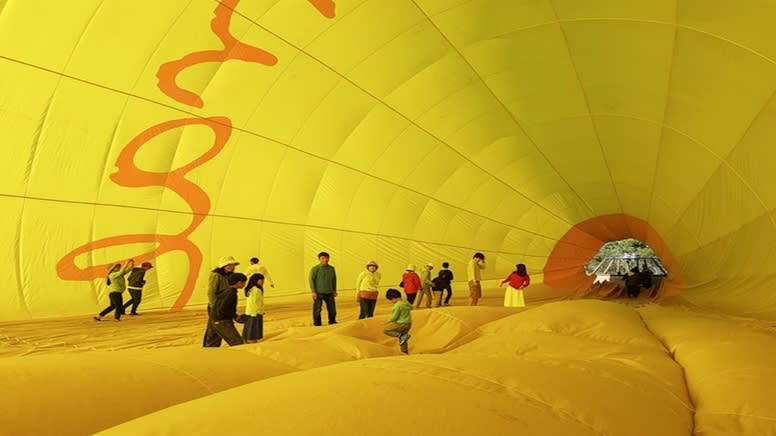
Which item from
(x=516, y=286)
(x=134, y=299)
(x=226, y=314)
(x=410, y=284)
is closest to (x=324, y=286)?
(x=226, y=314)

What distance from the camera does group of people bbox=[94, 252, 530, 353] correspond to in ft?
20.4

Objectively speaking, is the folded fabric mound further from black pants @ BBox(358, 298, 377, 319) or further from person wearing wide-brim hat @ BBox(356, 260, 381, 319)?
black pants @ BBox(358, 298, 377, 319)

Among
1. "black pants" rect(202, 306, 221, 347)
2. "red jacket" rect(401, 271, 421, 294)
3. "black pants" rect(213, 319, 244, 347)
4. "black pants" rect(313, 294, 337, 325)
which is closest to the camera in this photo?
"black pants" rect(213, 319, 244, 347)

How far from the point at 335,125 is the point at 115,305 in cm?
530

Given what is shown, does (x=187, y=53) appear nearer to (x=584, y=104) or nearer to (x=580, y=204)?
(x=584, y=104)

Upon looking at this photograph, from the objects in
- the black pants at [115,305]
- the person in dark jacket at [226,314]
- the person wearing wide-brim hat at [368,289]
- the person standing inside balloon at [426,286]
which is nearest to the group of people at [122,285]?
the black pants at [115,305]

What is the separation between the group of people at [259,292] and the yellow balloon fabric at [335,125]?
1.37 feet

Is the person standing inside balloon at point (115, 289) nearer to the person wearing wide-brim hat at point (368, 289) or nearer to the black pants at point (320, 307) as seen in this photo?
the black pants at point (320, 307)

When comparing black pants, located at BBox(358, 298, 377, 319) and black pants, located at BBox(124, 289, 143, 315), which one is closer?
black pants, located at BBox(358, 298, 377, 319)

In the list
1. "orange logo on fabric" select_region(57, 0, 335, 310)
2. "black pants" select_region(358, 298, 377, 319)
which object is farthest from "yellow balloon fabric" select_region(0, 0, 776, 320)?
"black pants" select_region(358, 298, 377, 319)

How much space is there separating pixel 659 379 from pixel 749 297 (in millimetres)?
7336

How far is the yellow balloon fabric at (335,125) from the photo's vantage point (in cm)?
781

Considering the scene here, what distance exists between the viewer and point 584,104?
1177 centimetres

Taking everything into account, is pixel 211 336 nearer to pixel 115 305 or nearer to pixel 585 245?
pixel 115 305
